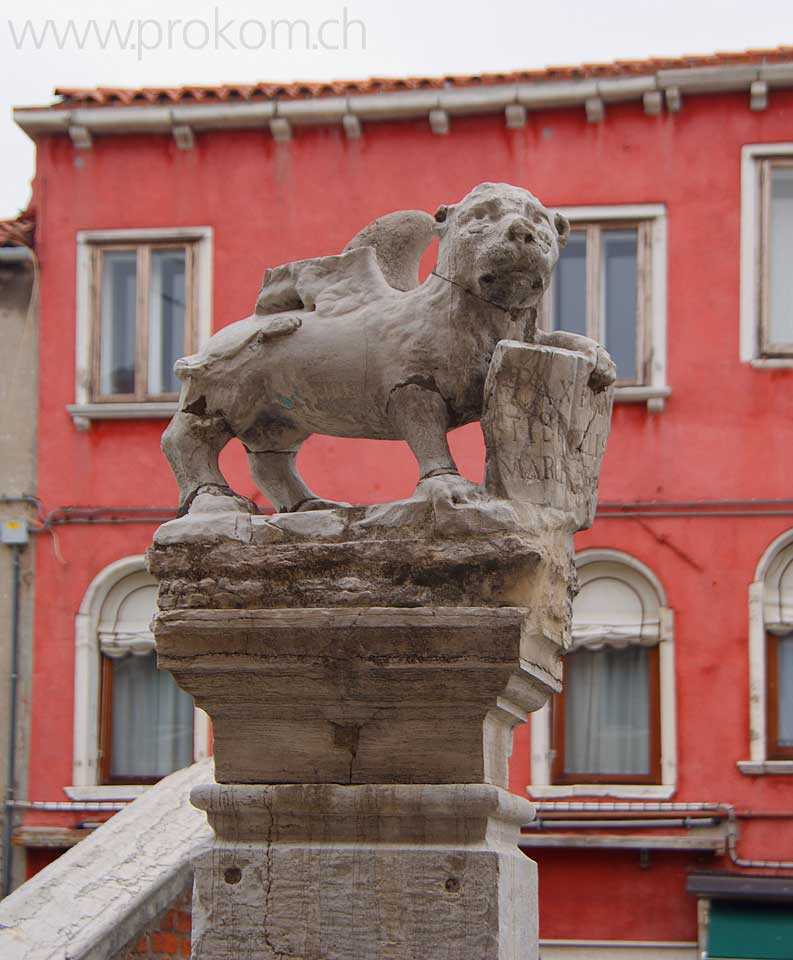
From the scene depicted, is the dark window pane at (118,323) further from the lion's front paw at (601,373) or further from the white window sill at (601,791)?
the lion's front paw at (601,373)

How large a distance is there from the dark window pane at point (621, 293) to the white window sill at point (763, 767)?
321 cm

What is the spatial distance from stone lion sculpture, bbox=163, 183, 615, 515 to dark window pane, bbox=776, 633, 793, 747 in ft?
30.2

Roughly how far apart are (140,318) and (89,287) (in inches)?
20.5

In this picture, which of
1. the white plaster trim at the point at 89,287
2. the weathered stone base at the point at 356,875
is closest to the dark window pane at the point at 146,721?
the white plaster trim at the point at 89,287

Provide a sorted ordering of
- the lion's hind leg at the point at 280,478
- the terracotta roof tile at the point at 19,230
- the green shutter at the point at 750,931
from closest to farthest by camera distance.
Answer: the lion's hind leg at the point at 280,478
the green shutter at the point at 750,931
the terracotta roof tile at the point at 19,230

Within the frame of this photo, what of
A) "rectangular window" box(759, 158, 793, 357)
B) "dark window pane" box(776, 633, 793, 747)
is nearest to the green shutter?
"dark window pane" box(776, 633, 793, 747)

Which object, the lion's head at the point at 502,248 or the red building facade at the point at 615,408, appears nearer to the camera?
the lion's head at the point at 502,248

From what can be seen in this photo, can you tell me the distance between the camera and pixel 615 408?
1408cm

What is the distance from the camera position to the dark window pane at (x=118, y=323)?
14.9 metres

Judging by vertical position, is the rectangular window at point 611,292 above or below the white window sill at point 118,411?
above

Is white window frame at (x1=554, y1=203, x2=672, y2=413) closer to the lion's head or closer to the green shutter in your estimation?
the green shutter

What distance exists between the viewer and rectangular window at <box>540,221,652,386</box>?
14.2m

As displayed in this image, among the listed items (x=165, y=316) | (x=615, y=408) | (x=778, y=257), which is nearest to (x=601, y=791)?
(x=615, y=408)

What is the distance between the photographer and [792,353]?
14039 millimetres
